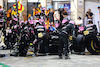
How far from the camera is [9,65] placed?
810 cm

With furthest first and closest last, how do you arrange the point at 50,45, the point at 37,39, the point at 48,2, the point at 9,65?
the point at 48,2 → the point at 50,45 → the point at 37,39 → the point at 9,65

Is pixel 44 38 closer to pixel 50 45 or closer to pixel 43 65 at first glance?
pixel 50 45

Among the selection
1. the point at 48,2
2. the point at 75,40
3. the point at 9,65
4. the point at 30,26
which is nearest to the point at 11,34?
the point at 30,26

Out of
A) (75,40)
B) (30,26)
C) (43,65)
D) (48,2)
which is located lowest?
(43,65)

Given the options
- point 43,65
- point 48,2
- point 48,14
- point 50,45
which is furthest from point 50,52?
point 48,2

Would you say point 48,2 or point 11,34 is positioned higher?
point 48,2

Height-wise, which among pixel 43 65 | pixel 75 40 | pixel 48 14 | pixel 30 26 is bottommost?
pixel 43 65

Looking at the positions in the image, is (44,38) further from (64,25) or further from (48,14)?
(48,14)

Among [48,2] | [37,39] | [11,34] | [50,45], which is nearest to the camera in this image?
[37,39]

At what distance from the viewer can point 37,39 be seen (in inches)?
423

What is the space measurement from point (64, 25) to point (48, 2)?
14580 millimetres

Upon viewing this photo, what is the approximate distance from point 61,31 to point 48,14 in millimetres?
6555

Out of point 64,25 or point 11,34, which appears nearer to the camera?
point 64,25

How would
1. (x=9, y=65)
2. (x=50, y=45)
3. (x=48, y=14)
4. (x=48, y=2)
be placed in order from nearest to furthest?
(x=9, y=65)
(x=50, y=45)
(x=48, y=14)
(x=48, y=2)
